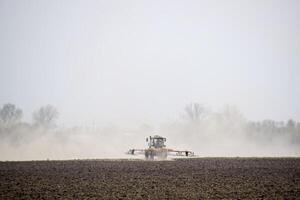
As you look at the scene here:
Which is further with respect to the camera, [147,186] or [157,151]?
[157,151]

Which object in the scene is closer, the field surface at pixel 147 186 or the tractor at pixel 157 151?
the field surface at pixel 147 186

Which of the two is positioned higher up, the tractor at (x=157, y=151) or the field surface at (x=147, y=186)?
the tractor at (x=157, y=151)

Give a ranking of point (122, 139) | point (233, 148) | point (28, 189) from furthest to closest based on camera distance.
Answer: point (122, 139) < point (233, 148) < point (28, 189)

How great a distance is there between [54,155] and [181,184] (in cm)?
4572

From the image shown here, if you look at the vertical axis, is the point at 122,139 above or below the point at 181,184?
above

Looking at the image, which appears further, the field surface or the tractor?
the tractor

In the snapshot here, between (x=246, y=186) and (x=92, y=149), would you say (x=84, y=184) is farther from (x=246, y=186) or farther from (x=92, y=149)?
(x=92, y=149)

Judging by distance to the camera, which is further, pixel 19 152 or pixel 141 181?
pixel 19 152

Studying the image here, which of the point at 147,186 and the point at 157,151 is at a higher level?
the point at 157,151

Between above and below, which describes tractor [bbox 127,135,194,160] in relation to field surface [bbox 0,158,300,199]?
above

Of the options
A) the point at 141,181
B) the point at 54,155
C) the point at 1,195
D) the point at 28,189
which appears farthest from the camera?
the point at 54,155

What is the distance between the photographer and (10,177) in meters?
32.4

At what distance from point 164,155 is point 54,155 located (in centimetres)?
1983

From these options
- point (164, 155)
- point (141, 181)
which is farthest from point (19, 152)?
point (141, 181)
